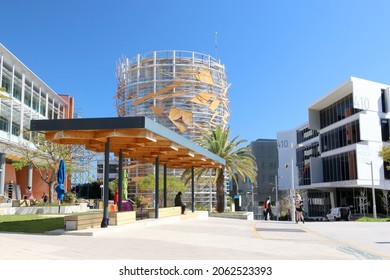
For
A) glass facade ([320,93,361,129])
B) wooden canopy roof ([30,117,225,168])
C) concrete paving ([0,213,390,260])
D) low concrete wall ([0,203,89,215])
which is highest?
glass facade ([320,93,361,129])

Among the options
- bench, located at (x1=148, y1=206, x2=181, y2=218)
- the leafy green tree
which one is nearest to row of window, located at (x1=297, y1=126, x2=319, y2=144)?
the leafy green tree

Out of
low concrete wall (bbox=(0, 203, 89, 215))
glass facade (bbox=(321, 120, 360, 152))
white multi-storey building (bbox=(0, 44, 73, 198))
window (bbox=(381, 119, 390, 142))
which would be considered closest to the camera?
low concrete wall (bbox=(0, 203, 89, 215))

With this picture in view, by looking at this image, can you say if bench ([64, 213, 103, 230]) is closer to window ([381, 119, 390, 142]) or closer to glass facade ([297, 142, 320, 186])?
window ([381, 119, 390, 142])

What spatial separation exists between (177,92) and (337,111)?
21.9 metres

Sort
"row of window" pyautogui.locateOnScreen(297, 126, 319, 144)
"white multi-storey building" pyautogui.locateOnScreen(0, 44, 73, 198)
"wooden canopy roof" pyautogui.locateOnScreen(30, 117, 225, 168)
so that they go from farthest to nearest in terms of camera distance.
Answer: "row of window" pyautogui.locateOnScreen(297, 126, 319, 144) → "white multi-storey building" pyautogui.locateOnScreen(0, 44, 73, 198) → "wooden canopy roof" pyautogui.locateOnScreen(30, 117, 225, 168)

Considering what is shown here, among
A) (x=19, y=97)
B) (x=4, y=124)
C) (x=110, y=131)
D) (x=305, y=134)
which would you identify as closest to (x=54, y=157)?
(x=4, y=124)

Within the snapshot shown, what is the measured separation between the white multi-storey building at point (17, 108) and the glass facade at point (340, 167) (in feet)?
122

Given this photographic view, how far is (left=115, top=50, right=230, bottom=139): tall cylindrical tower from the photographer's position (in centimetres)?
5966

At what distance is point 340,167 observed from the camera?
2173 inches

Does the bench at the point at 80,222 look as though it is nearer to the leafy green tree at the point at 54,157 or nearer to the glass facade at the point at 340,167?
the leafy green tree at the point at 54,157
